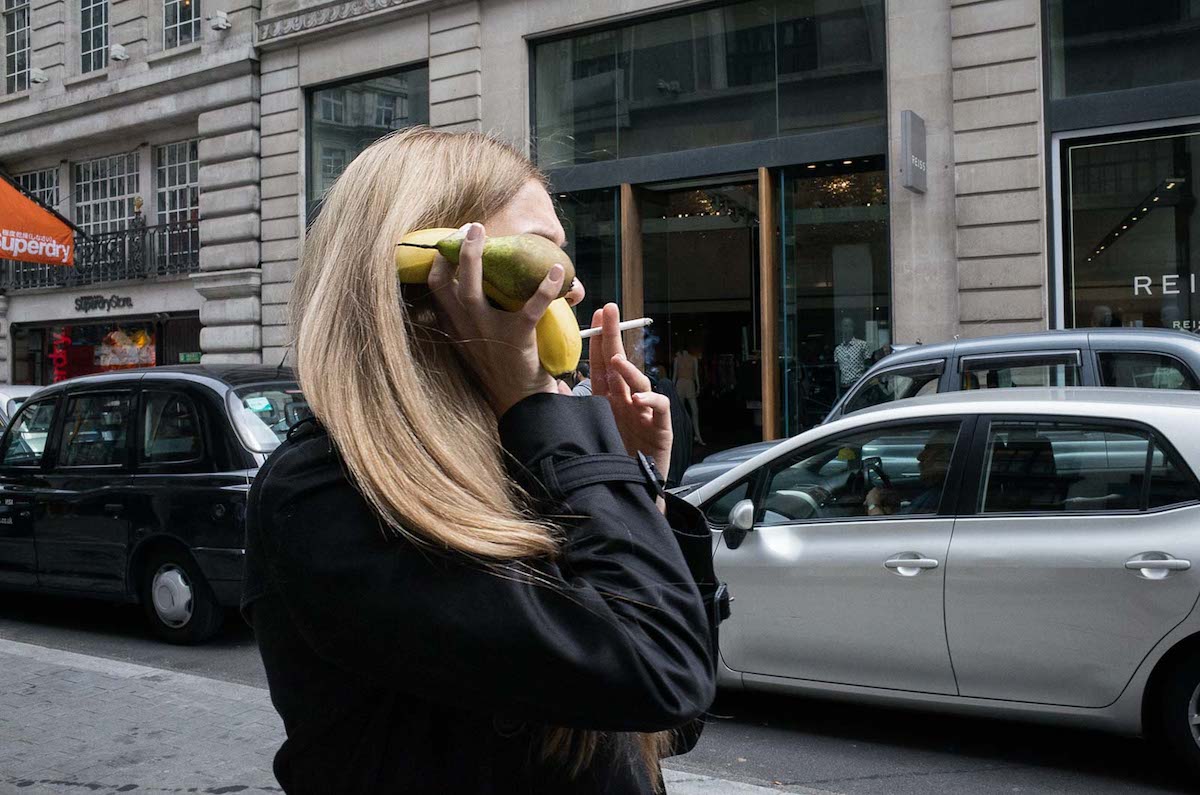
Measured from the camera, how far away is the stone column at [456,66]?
16.8m

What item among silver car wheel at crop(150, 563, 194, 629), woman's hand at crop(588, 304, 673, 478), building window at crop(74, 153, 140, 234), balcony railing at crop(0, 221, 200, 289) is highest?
building window at crop(74, 153, 140, 234)

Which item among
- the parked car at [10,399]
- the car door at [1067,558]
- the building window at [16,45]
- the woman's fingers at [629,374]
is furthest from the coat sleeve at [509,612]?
the building window at [16,45]

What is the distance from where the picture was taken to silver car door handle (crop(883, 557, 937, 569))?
186 inches

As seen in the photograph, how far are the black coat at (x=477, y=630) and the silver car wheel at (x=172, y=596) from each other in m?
6.30

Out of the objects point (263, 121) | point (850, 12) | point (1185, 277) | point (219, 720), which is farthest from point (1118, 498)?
point (263, 121)

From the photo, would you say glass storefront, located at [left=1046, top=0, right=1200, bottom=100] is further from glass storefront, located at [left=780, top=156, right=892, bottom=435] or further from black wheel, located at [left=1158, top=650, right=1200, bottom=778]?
black wheel, located at [left=1158, top=650, right=1200, bottom=778]

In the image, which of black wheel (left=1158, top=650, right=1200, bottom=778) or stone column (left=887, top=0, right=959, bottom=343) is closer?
black wheel (left=1158, top=650, right=1200, bottom=778)

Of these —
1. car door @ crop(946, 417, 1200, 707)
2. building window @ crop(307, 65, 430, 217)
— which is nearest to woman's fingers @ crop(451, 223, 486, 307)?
car door @ crop(946, 417, 1200, 707)

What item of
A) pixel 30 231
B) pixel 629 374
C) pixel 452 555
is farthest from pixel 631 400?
pixel 30 231

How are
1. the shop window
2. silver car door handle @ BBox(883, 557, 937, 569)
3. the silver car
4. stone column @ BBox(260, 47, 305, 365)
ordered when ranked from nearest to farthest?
the silver car < silver car door handle @ BBox(883, 557, 937, 569) < the shop window < stone column @ BBox(260, 47, 305, 365)

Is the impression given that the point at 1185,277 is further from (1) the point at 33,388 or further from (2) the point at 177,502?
(1) the point at 33,388

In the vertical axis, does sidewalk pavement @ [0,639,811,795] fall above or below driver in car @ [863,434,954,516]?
below

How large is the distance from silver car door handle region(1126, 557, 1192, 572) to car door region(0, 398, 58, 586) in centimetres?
691

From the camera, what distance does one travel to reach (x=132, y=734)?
4.64 m
